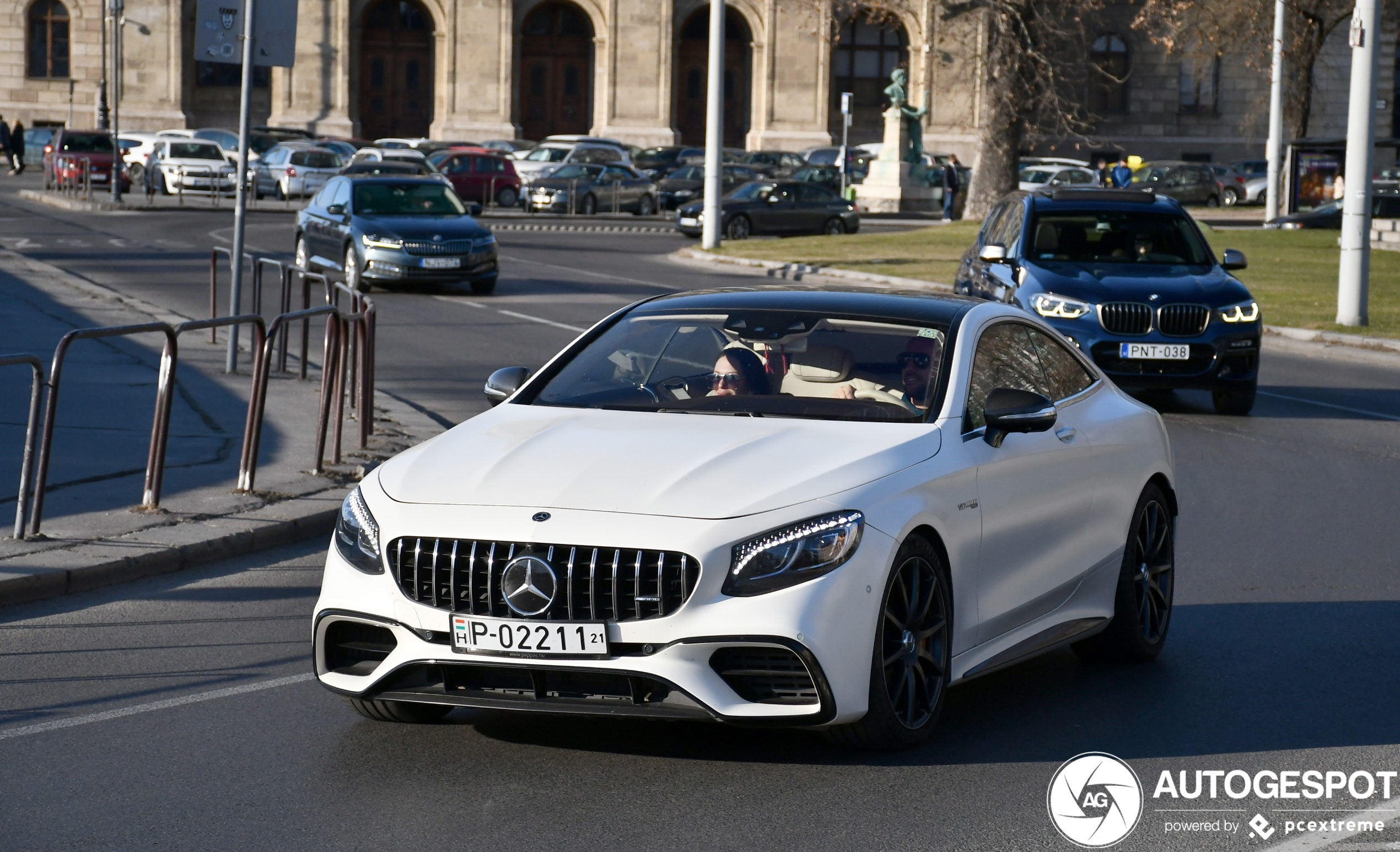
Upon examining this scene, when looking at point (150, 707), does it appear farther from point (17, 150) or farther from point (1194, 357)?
point (17, 150)

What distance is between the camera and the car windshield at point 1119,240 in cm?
1603

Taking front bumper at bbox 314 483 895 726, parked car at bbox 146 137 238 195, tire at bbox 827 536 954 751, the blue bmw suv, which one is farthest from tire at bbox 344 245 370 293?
parked car at bbox 146 137 238 195

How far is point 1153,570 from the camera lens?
7.28 meters

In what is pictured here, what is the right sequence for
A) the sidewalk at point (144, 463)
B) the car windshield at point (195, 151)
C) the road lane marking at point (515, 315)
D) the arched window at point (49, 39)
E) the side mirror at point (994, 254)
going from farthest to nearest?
1. the arched window at point (49, 39)
2. the car windshield at point (195, 151)
3. the road lane marking at point (515, 315)
4. the side mirror at point (994, 254)
5. the sidewalk at point (144, 463)

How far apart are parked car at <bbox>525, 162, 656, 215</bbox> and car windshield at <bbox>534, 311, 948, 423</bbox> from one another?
138ft

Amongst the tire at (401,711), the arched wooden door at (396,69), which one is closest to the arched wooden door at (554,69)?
the arched wooden door at (396,69)

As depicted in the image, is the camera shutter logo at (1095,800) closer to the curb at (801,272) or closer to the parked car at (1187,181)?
the curb at (801,272)

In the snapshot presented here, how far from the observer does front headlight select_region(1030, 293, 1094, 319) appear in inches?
595

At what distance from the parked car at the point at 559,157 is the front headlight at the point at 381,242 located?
3033 cm

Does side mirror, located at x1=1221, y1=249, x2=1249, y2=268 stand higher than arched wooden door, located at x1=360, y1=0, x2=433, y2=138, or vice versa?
arched wooden door, located at x1=360, y1=0, x2=433, y2=138

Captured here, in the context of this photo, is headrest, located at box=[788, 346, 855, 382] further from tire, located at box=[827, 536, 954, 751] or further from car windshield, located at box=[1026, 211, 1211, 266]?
car windshield, located at box=[1026, 211, 1211, 266]

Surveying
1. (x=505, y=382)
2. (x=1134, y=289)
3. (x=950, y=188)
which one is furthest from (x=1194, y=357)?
(x=950, y=188)

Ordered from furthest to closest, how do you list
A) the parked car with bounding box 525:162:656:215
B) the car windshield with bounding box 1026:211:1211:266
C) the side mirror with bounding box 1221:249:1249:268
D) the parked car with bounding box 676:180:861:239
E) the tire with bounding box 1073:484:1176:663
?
the parked car with bounding box 525:162:656:215 → the parked car with bounding box 676:180:861:239 → the car windshield with bounding box 1026:211:1211:266 → the side mirror with bounding box 1221:249:1249:268 → the tire with bounding box 1073:484:1176:663

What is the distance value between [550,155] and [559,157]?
31 cm
